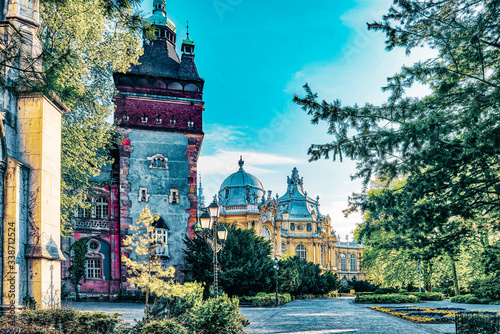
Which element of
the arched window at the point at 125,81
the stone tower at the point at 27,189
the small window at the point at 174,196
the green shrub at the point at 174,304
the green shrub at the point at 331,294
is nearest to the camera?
the stone tower at the point at 27,189

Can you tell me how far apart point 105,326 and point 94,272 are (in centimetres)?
2755

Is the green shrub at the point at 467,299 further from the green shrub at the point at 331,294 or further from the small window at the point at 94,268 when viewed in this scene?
the small window at the point at 94,268

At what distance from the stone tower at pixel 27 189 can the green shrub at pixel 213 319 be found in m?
3.51

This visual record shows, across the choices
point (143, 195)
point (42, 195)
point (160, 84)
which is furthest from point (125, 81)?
point (42, 195)

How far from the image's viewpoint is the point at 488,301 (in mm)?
33000

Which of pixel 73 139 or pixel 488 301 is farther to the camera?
pixel 488 301

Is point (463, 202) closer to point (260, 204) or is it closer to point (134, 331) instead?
point (134, 331)

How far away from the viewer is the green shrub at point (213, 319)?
12.9 meters

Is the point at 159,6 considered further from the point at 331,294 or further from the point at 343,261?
the point at 343,261

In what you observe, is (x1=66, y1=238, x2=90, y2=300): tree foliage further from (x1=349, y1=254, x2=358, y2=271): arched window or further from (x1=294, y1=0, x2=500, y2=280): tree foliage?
(x1=349, y1=254, x2=358, y2=271): arched window

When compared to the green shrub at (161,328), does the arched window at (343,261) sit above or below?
below

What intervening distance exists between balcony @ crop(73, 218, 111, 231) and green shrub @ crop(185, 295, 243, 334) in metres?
23.9

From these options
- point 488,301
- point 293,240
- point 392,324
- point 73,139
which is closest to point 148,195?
point 73,139

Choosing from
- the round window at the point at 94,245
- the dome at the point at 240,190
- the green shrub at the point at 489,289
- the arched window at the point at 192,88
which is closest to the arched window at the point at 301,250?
the dome at the point at 240,190
